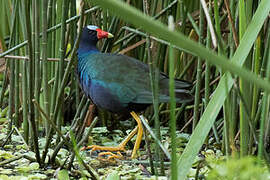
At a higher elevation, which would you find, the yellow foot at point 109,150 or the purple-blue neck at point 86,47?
the purple-blue neck at point 86,47

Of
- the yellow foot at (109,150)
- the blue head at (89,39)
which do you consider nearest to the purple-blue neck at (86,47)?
the blue head at (89,39)

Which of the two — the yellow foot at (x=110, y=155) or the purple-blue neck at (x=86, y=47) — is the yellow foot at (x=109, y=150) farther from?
the purple-blue neck at (x=86, y=47)

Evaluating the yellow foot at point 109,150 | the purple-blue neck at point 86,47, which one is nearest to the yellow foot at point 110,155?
the yellow foot at point 109,150

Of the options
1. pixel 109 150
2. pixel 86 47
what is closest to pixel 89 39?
pixel 86 47

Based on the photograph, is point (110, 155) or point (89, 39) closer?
point (110, 155)

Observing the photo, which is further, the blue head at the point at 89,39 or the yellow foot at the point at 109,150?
the blue head at the point at 89,39

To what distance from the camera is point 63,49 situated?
1660 millimetres

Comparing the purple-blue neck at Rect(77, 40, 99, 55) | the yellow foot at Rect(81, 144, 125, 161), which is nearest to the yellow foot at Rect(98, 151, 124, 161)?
the yellow foot at Rect(81, 144, 125, 161)

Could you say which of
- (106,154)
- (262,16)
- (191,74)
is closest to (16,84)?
(106,154)

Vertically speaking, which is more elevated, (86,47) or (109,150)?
(86,47)

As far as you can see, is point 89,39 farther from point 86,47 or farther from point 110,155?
point 110,155

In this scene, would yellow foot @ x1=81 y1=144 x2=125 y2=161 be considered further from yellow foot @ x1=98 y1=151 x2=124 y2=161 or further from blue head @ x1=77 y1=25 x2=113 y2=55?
blue head @ x1=77 y1=25 x2=113 y2=55

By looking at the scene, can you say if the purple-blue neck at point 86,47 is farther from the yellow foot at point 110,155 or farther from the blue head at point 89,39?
the yellow foot at point 110,155

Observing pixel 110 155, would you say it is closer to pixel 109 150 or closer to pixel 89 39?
pixel 109 150
